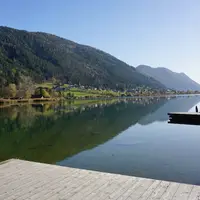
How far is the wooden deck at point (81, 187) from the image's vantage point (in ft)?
28.0

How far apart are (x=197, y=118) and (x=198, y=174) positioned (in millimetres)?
4036

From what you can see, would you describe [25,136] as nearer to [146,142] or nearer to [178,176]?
[146,142]

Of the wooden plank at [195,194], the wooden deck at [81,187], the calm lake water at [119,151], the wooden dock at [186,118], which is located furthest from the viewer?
the calm lake water at [119,151]

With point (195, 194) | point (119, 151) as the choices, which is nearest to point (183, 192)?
point (195, 194)

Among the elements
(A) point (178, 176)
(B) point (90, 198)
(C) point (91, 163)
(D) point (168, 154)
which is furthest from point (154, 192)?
(D) point (168, 154)

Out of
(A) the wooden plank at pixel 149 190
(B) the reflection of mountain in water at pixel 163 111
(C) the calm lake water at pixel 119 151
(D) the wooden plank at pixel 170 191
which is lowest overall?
(C) the calm lake water at pixel 119 151

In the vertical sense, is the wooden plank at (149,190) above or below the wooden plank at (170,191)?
below

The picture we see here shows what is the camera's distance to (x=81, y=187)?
941 cm

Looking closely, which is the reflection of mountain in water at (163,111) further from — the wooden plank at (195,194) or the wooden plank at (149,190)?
the wooden plank at (195,194)

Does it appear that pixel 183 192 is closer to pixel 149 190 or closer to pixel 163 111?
pixel 149 190

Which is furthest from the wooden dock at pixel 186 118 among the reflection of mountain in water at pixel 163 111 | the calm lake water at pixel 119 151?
the reflection of mountain in water at pixel 163 111

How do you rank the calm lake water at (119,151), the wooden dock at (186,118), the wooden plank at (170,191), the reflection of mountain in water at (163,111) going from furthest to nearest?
the reflection of mountain in water at (163,111) < the calm lake water at (119,151) < the wooden dock at (186,118) < the wooden plank at (170,191)

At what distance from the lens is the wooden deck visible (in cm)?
855

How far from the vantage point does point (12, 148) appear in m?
25.1
